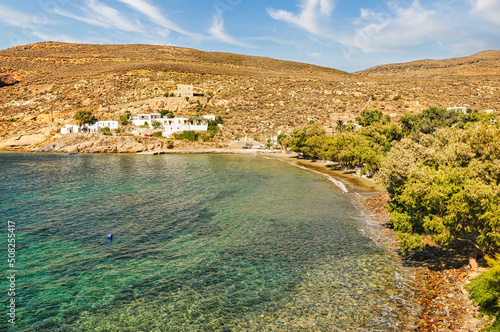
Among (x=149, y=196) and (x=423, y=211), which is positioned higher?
(x=423, y=211)

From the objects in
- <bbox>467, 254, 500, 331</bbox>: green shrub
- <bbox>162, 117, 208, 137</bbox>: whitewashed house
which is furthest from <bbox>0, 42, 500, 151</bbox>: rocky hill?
<bbox>467, 254, 500, 331</bbox>: green shrub

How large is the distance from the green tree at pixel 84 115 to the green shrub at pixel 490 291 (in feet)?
423

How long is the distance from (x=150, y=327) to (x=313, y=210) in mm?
21698

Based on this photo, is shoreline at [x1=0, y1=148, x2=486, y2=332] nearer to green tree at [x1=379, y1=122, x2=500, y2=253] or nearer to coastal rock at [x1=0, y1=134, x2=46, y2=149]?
green tree at [x1=379, y1=122, x2=500, y2=253]

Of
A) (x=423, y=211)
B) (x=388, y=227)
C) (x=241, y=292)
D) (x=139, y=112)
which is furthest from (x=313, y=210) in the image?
(x=139, y=112)

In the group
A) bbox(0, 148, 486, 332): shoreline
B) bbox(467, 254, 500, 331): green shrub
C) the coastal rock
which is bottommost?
the coastal rock

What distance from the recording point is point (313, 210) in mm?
31469

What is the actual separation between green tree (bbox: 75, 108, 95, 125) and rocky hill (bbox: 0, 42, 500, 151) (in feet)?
13.5

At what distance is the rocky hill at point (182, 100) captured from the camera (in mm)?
113312

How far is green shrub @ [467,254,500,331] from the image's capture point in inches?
363

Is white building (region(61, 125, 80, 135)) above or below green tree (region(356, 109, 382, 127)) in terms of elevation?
below

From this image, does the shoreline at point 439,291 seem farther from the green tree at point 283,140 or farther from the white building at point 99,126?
the white building at point 99,126

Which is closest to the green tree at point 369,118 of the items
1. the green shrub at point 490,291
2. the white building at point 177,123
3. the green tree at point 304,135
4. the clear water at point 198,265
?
the green tree at point 304,135

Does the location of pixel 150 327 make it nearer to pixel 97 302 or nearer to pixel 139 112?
pixel 97 302
